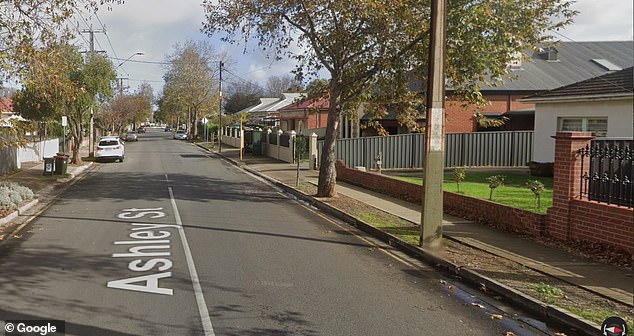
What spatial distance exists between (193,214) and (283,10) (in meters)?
6.44

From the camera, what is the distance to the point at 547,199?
562 inches

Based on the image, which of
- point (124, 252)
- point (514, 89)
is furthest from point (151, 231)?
point (514, 89)

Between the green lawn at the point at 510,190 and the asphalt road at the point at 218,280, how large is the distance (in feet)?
14.1

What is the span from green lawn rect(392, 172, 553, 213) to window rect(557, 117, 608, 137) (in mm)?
1951

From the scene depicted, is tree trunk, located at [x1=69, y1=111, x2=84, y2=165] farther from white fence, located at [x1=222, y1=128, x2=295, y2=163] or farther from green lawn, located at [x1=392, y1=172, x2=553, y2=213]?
green lawn, located at [x1=392, y1=172, x2=553, y2=213]

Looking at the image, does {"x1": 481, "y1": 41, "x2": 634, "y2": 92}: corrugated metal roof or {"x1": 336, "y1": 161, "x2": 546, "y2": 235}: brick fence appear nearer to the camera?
{"x1": 336, "y1": 161, "x2": 546, "y2": 235}: brick fence

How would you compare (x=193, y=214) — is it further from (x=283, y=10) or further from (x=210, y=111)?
(x=210, y=111)

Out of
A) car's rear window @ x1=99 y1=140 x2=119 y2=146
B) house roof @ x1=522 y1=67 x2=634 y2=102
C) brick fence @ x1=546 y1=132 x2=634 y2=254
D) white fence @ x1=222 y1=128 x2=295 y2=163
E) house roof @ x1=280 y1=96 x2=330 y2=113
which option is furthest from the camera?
car's rear window @ x1=99 y1=140 x2=119 y2=146

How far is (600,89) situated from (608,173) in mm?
9621

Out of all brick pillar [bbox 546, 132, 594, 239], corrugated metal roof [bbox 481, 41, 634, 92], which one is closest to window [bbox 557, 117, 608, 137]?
brick pillar [bbox 546, 132, 594, 239]

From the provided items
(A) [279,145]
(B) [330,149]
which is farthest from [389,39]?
(A) [279,145]

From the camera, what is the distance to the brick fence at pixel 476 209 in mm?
10724

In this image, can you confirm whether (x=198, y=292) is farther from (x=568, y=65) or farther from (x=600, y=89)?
(x=568, y=65)

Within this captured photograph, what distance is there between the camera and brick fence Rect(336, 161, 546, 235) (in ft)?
35.2
